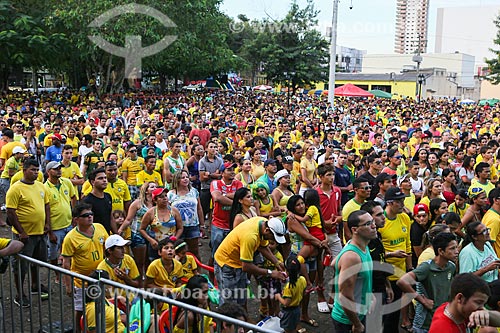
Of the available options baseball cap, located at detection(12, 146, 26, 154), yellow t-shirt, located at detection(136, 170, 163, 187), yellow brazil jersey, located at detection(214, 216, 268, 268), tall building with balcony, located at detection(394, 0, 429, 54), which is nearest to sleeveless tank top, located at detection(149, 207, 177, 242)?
yellow brazil jersey, located at detection(214, 216, 268, 268)

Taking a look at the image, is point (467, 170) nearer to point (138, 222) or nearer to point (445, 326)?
point (138, 222)

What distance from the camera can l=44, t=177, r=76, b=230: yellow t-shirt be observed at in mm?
6743

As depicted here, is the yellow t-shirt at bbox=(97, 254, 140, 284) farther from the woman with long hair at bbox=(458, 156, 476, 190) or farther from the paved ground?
the woman with long hair at bbox=(458, 156, 476, 190)

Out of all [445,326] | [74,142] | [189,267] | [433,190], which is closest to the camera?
[445,326]

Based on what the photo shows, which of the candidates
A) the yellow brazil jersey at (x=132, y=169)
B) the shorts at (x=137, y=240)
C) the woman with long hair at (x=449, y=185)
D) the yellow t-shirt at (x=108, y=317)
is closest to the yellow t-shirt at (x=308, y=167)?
the woman with long hair at (x=449, y=185)

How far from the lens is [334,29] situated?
2322 cm

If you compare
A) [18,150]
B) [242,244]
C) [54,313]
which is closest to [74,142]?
[18,150]

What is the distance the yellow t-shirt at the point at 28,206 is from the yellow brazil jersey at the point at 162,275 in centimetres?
186

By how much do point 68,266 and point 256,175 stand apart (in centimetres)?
387

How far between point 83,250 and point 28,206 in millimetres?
1233

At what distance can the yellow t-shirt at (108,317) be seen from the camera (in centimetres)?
420

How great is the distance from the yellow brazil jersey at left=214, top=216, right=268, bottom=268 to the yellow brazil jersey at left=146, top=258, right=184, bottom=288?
17.4 inches

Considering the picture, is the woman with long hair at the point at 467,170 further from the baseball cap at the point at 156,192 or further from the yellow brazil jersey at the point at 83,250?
the yellow brazil jersey at the point at 83,250

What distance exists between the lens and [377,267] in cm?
508
